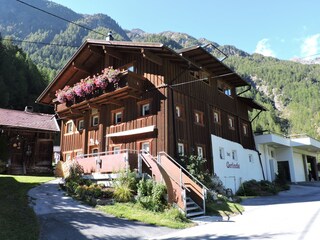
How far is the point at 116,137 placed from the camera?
20.5m

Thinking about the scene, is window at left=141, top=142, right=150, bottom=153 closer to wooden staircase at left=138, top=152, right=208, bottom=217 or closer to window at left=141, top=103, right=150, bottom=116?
window at left=141, top=103, right=150, bottom=116

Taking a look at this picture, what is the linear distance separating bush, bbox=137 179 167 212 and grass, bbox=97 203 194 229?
0.32 metres

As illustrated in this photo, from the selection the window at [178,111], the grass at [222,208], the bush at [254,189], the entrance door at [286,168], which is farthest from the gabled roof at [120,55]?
the entrance door at [286,168]

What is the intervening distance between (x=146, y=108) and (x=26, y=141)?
16.2m

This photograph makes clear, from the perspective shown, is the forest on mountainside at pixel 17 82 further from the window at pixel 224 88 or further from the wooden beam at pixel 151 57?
the wooden beam at pixel 151 57

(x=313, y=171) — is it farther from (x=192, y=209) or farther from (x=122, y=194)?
(x=122, y=194)

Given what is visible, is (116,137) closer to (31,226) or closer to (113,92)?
(113,92)

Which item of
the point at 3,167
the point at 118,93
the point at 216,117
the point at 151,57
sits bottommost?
the point at 3,167

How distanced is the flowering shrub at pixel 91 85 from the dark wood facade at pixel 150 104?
58cm

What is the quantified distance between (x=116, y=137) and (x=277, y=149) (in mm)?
22916

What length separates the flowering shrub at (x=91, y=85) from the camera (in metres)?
19.1

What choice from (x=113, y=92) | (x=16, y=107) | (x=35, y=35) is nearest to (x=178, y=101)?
(x=113, y=92)

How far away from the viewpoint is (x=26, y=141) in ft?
96.7

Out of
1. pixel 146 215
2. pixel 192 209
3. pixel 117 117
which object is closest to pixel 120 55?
pixel 117 117
